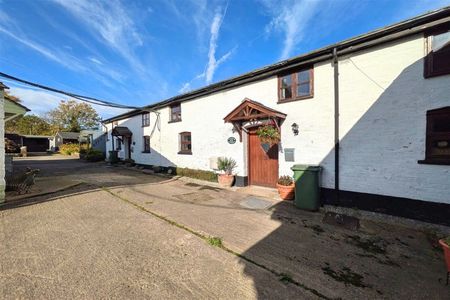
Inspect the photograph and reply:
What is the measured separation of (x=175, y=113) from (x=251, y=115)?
248 inches

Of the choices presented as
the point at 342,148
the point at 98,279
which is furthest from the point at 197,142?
the point at 98,279

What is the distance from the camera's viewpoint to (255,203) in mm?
6684

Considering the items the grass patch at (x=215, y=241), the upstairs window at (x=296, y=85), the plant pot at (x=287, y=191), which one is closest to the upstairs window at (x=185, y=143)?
the upstairs window at (x=296, y=85)

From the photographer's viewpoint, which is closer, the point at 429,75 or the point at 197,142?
the point at 429,75

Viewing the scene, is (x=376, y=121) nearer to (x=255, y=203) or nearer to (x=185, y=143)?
(x=255, y=203)

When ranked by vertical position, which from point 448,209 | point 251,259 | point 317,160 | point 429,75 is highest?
point 429,75

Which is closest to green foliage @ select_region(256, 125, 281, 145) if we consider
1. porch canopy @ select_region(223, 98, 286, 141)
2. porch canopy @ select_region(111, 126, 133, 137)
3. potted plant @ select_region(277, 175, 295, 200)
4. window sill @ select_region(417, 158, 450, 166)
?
porch canopy @ select_region(223, 98, 286, 141)

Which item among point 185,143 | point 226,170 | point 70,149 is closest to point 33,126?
point 70,149

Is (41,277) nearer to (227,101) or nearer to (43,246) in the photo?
(43,246)

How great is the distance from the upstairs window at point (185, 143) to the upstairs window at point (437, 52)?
9621 millimetres

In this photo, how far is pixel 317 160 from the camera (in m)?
6.57

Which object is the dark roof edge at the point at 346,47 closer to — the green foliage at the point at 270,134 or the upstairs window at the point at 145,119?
the green foliage at the point at 270,134

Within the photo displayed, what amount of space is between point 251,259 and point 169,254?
1.39m

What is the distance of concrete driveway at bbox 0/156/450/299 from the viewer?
278 centimetres
